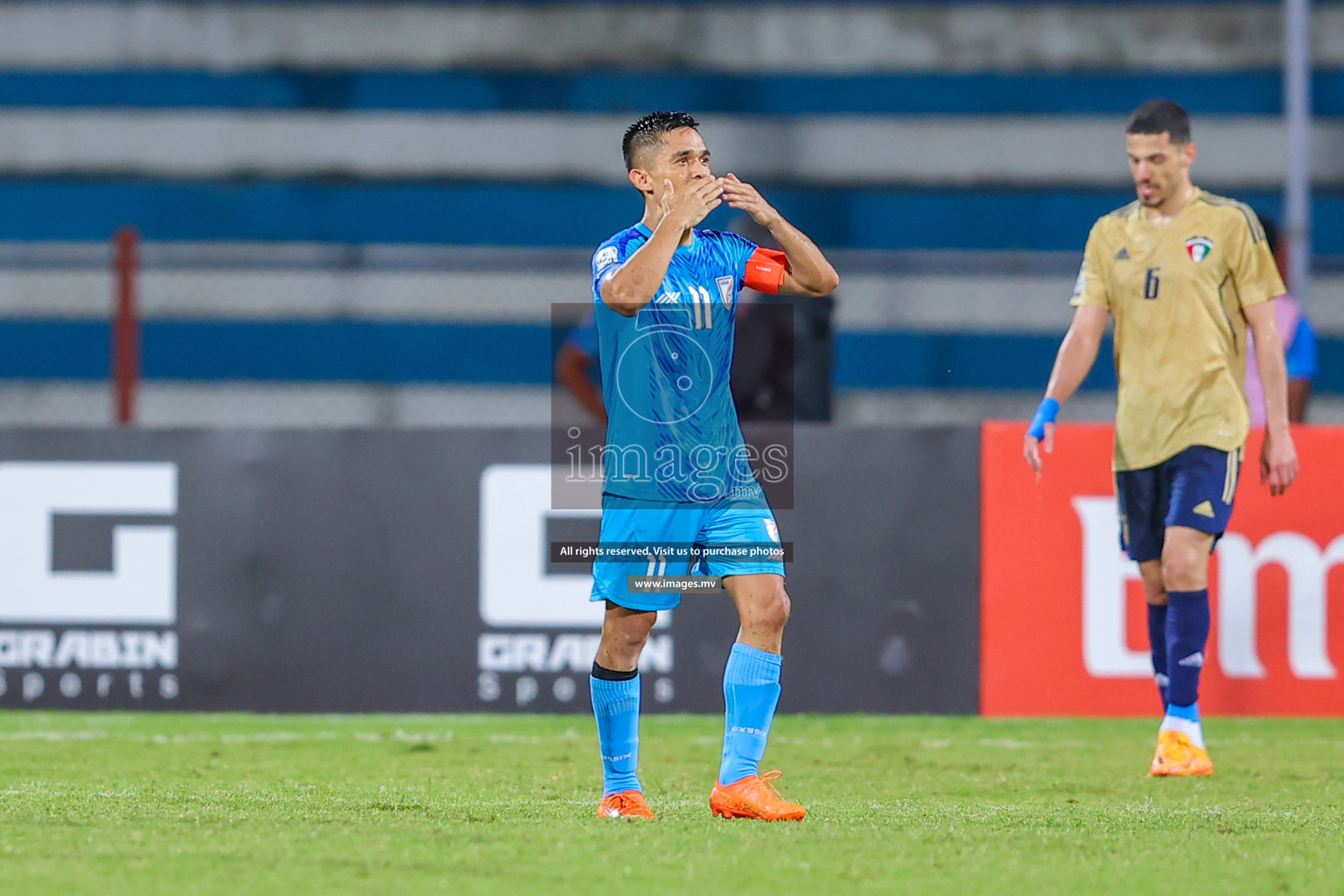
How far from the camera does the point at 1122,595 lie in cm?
777

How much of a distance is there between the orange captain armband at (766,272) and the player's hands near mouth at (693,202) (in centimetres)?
23

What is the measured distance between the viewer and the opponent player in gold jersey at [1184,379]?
20.4 ft

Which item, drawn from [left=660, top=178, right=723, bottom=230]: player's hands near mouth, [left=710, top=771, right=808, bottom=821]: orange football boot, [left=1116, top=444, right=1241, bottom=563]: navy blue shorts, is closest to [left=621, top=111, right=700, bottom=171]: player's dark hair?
[left=660, top=178, right=723, bottom=230]: player's hands near mouth

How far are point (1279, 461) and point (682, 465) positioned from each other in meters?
2.58

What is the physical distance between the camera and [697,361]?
4.74 metres

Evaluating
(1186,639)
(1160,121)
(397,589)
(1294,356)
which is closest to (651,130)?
(1160,121)

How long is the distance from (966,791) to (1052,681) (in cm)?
224

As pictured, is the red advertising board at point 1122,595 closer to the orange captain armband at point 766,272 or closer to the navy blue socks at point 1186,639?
the navy blue socks at point 1186,639

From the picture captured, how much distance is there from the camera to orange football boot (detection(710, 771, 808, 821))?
15.1 ft

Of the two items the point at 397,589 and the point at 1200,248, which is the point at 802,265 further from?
the point at 397,589

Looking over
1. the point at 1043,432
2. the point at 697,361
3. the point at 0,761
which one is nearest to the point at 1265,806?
the point at 1043,432

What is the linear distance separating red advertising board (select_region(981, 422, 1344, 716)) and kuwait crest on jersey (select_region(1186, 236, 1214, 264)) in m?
1.68

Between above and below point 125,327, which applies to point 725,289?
below

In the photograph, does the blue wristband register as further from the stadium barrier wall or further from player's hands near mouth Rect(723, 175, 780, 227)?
player's hands near mouth Rect(723, 175, 780, 227)
